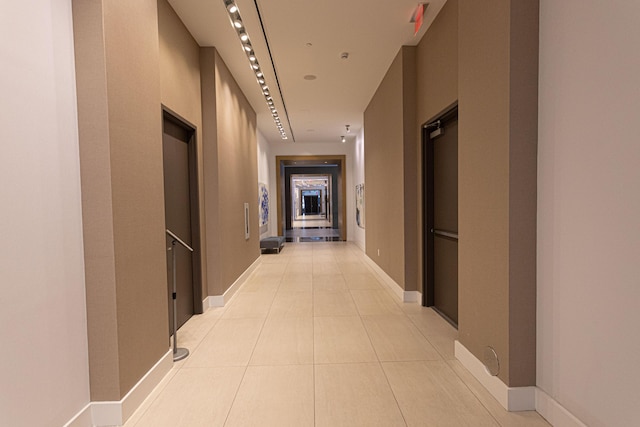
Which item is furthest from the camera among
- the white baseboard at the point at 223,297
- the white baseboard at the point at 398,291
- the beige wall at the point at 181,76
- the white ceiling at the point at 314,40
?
the white baseboard at the point at 398,291

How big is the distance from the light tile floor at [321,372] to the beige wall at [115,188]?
46cm

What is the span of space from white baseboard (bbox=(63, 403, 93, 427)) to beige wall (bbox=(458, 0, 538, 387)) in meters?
2.77

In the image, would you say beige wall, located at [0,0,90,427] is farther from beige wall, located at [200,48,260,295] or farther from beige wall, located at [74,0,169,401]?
beige wall, located at [200,48,260,295]

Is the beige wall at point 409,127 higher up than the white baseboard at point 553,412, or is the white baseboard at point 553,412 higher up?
the beige wall at point 409,127

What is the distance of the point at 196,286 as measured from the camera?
4648 mm

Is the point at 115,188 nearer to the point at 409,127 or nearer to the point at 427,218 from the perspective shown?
the point at 427,218

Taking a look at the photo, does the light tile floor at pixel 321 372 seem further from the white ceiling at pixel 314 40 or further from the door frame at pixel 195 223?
the white ceiling at pixel 314 40

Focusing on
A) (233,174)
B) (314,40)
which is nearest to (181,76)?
(314,40)

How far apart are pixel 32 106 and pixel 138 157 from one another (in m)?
0.79

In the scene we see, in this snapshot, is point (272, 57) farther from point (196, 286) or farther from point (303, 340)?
point (303, 340)

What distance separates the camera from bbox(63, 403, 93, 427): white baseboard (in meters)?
2.09

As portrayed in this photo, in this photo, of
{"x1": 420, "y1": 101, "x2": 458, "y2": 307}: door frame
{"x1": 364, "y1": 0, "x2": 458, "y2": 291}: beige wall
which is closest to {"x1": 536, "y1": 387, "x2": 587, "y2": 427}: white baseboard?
{"x1": 420, "y1": 101, "x2": 458, "y2": 307}: door frame

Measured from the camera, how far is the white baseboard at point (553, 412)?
2027 mm

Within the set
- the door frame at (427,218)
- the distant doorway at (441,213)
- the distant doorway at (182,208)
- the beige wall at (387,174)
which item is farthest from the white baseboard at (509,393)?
the distant doorway at (182,208)
